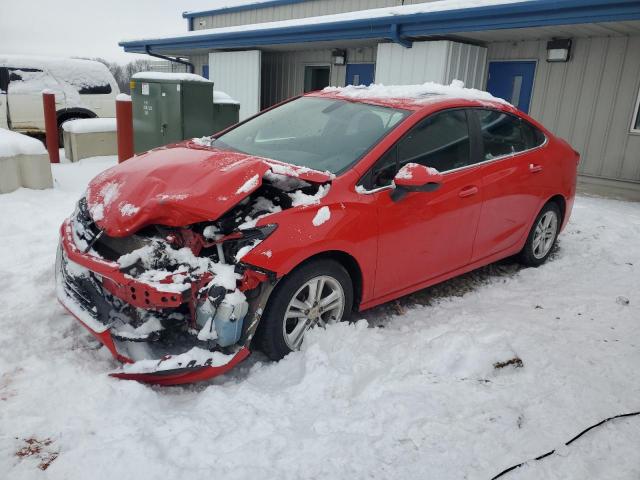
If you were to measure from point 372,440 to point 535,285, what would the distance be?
273cm

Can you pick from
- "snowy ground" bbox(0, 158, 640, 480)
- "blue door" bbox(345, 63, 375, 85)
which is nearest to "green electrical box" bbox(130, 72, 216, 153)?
"snowy ground" bbox(0, 158, 640, 480)

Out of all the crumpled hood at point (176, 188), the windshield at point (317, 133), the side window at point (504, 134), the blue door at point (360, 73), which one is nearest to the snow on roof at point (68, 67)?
the blue door at point (360, 73)

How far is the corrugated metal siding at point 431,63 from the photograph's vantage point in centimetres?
941

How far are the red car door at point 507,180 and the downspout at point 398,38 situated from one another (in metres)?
5.59

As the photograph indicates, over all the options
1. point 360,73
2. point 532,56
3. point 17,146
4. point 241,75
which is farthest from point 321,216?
point 241,75

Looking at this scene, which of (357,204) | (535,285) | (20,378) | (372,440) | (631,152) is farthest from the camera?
(631,152)

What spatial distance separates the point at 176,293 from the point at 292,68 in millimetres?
11954

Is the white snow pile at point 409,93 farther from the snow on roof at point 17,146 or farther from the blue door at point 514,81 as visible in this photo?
the blue door at point 514,81

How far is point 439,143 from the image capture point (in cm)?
370

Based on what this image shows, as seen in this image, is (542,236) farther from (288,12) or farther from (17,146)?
(288,12)

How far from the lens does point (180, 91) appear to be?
777 centimetres

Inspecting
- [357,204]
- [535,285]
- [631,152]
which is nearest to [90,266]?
[357,204]

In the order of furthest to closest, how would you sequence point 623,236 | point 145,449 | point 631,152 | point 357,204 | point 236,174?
1. point 631,152
2. point 623,236
3. point 357,204
4. point 236,174
5. point 145,449

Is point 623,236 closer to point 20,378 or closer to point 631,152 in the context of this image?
point 631,152
